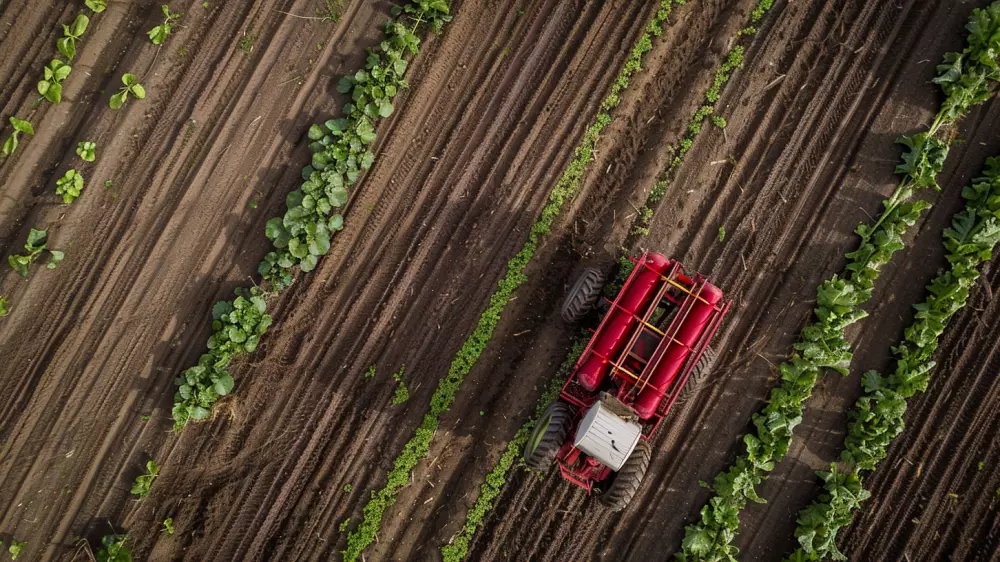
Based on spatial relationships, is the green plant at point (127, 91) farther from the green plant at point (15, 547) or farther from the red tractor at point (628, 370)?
the red tractor at point (628, 370)

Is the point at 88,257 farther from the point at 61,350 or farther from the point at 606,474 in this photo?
the point at 606,474

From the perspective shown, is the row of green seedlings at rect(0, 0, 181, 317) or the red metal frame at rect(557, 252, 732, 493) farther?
the row of green seedlings at rect(0, 0, 181, 317)

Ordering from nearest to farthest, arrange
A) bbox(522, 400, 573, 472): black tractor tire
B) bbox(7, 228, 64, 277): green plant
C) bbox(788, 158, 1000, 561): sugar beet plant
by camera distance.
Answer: bbox(522, 400, 573, 472): black tractor tire < bbox(788, 158, 1000, 561): sugar beet plant < bbox(7, 228, 64, 277): green plant

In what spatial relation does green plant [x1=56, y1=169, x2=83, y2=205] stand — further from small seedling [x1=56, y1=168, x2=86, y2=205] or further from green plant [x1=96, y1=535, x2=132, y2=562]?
green plant [x1=96, y1=535, x2=132, y2=562]

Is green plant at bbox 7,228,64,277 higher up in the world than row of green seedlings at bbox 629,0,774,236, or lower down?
lower down

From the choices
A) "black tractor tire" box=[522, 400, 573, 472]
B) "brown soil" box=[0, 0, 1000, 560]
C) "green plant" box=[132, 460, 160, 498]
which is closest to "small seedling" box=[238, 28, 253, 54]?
"brown soil" box=[0, 0, 1000, 560]


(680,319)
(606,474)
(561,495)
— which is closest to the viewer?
(680,319)

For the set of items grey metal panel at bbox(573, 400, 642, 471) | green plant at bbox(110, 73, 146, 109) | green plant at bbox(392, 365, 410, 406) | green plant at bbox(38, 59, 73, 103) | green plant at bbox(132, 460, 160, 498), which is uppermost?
green plant at bbox(110, 73, 146, 109)

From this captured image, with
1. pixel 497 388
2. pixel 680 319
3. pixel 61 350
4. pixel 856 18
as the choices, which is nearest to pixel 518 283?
pixel 497 388
